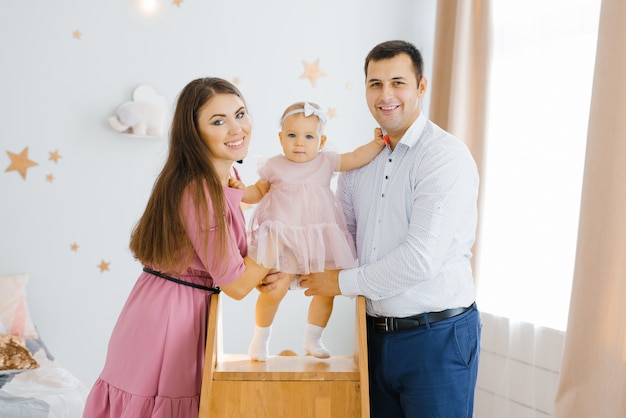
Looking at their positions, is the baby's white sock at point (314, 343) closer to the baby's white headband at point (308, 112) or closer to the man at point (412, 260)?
the man at point (412, 260)

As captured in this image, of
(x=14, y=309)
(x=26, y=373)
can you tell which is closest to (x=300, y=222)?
(x=26, y=373)

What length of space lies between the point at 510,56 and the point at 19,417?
2532mm

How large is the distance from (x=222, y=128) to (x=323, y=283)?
50 centimetres

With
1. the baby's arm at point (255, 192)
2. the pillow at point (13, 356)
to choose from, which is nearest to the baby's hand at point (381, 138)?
the baby's arm at point (255, 192)

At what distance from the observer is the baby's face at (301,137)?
1.95m

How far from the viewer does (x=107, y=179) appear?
337cm

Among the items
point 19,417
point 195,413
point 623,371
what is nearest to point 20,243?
point 19,417

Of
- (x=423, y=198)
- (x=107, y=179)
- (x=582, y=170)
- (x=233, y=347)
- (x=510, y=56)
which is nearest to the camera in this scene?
(x=423, y=198)

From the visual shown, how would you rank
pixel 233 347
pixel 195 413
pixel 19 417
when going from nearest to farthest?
1. pixel 195 413
2. pixel 19 417
3. pixel 233 347

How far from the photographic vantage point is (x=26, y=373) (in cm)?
279

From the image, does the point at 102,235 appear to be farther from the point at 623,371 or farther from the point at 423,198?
the point at 623,371

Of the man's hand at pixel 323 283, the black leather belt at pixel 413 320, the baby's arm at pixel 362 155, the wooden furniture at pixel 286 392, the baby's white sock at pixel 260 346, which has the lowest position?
the wooden furniture at pixel 286 392

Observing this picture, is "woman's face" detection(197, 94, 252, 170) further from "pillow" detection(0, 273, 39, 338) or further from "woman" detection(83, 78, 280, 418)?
"pillow" detection(0, 273, 39, 338)

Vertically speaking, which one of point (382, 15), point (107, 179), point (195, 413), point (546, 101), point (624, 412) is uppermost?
point (382, 15)
